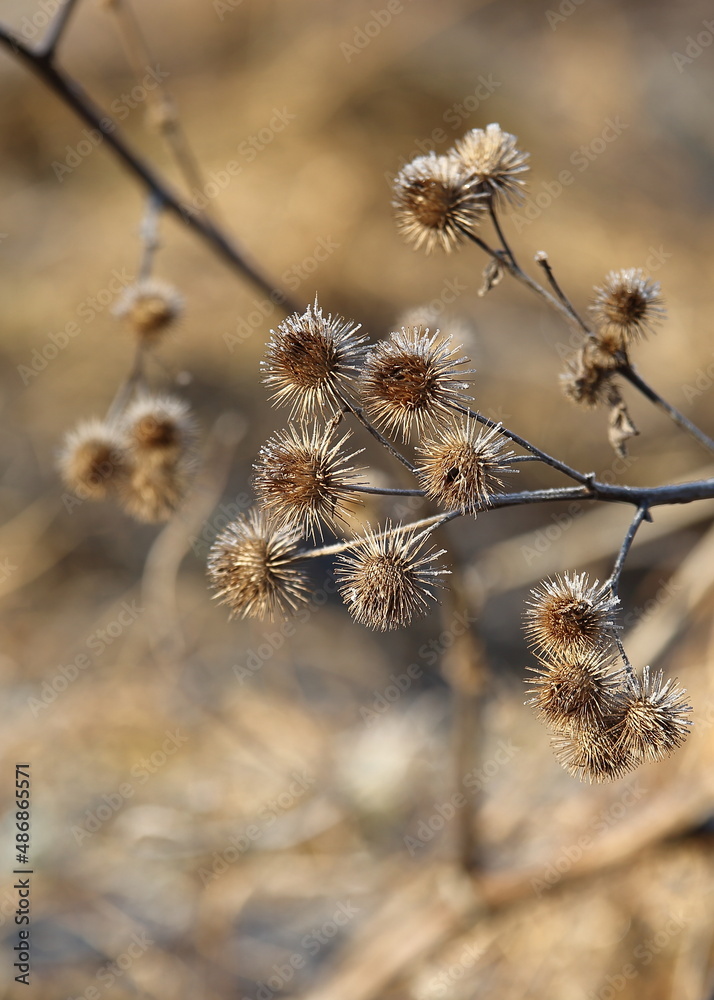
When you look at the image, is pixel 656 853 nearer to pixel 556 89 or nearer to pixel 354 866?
pixel 354 866

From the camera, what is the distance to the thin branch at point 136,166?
1176mm

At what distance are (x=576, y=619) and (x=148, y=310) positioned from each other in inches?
37.3

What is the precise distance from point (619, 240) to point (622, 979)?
2.83 metres

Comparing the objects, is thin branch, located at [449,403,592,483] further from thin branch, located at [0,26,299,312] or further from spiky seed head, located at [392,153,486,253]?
thin branch, located at [0,26,299,312]

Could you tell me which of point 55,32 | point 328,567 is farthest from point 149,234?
point 328,567

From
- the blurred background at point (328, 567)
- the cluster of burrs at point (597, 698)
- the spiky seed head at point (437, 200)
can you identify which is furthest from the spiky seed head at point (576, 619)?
the blurred background at point (328, 567)

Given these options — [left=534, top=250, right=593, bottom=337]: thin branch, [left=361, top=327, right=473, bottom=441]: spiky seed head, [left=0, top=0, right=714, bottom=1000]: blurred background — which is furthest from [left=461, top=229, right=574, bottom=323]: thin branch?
[left=0, top=0, right=714, bottom=1000]: blurred background

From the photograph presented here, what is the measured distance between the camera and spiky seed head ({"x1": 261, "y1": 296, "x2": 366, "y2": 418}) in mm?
686

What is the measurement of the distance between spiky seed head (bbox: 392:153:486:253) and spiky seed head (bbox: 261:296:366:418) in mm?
224

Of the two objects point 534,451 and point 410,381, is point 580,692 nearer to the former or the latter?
point 534,451

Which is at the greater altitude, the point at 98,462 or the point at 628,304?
the point at 98,462

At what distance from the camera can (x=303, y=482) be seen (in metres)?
0.69

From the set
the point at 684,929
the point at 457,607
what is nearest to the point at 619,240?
the point at 457,607

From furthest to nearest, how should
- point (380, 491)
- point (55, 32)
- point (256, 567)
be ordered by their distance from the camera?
point (55, 32), point (256, 567), point (380, 491)
